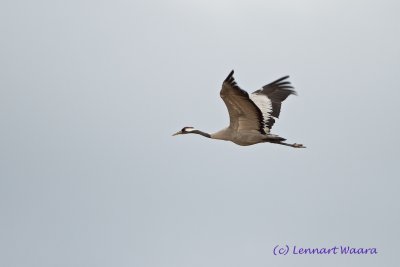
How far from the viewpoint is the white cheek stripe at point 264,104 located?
30047 mm

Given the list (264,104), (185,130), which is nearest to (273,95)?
(264,104)

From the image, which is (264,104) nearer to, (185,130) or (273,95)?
(273,95)

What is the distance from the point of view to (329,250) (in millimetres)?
27453

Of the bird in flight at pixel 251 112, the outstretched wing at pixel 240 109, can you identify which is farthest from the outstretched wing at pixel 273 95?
the outstretched wing at pixel 240 109

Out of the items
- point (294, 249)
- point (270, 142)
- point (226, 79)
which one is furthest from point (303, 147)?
point (226, 79)

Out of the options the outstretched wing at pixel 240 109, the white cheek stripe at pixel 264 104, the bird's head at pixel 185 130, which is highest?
the white cheek stripe at pixel 264 104

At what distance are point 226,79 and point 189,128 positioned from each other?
5.73 m

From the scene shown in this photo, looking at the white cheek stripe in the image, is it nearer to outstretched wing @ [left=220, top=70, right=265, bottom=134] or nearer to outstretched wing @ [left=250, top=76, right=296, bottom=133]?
outstretched wing @ [left=250, top=76, right=296, bottom=133]

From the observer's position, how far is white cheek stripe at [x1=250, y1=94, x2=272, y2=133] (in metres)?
30.0

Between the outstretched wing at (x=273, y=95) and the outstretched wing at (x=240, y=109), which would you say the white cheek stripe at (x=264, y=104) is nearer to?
the outstretched wing at (x=273, y=95)

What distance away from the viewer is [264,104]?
30.9 meters

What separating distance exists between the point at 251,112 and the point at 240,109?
40 cm

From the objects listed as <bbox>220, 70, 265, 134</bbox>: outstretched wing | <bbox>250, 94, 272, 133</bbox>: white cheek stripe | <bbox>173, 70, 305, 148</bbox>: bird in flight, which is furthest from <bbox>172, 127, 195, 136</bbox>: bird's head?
<bbox>250, 94, 272, 133</bbox>: white cheek stripe

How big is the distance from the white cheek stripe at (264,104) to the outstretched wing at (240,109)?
85.6 inches
